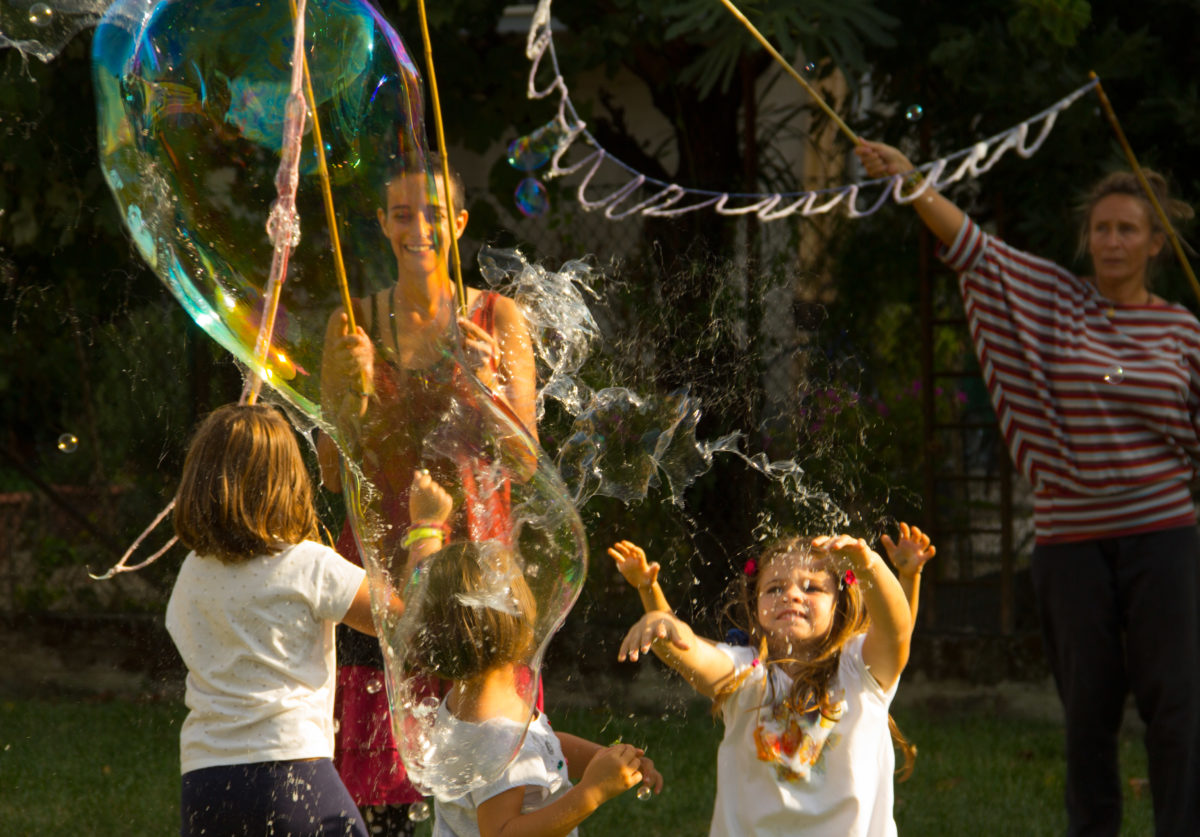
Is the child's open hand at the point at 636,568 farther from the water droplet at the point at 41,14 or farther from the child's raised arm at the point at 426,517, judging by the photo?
the water droplet at the point at 41,14

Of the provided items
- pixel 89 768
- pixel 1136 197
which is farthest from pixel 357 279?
pixel 89 768

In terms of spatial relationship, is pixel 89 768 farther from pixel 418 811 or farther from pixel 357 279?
pixel 357 279

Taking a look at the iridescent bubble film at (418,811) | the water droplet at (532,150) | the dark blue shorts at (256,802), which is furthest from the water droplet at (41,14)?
the iridescent bubble film at (418,811)

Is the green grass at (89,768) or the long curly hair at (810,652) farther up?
the long curly hair at (810,652)

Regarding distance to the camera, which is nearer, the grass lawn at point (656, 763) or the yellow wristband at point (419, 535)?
the yellow wristband at point (419, 535)

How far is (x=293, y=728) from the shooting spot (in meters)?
2.30

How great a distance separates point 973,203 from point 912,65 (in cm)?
59

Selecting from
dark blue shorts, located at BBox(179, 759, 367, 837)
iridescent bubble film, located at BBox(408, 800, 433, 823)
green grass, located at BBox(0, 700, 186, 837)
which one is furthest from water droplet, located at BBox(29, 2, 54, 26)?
green grass, located at BBox(0, 700, 186, 837)

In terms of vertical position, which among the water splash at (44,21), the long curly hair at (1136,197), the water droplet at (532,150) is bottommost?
the long curly hair at (1136,197)

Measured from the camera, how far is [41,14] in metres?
3.06

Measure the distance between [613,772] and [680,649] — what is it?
10.2 inches

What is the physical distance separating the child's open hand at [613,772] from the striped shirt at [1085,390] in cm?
156

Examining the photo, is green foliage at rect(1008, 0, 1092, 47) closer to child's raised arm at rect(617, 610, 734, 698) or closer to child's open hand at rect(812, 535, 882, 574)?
child's open hand at rect(812, 535, 882, 574)

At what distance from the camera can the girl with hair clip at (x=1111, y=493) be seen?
3238 millimetres
